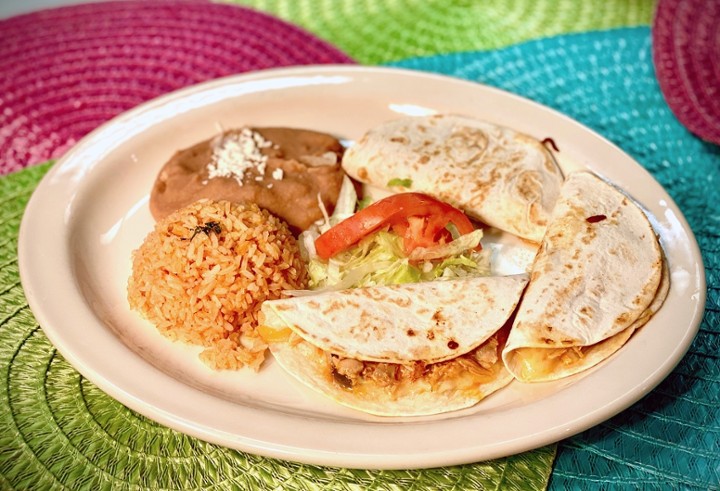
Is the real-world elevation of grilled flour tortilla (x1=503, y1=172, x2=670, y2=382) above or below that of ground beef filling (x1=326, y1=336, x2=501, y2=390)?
above

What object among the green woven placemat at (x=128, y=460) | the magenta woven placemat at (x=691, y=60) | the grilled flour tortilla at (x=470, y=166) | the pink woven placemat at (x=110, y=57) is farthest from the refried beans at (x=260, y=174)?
the magenta woven placemat at (x=691, y=60)

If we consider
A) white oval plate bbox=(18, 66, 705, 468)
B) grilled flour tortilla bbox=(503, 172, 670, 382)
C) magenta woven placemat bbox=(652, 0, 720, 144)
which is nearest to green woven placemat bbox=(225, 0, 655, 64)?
magenta woven placemat bbox=(652, 0, 720, 144)

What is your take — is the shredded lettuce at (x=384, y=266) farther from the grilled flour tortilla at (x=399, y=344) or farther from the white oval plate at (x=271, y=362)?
the white oval plate at (x=271, y=362)

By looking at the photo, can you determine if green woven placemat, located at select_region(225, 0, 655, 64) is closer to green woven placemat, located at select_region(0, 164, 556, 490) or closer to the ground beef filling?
the ground beef filling

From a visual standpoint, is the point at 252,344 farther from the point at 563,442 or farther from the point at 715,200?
the point at 715,200

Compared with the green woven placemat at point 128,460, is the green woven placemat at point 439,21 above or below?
above

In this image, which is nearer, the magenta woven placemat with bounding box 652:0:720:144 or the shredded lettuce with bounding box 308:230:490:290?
the shredded lettuce with bounding box 308:230:490:290
